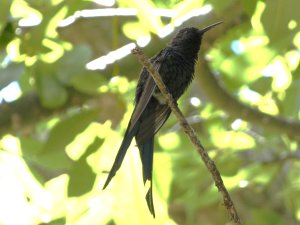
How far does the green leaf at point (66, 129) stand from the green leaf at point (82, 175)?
0.12 m

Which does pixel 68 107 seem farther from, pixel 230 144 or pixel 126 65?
pixel 230 144

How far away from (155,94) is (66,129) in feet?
1.22

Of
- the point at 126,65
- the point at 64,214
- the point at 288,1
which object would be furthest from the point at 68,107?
the point at 288,1

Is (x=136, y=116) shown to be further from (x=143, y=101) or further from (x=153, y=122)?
(x=153, y=122)

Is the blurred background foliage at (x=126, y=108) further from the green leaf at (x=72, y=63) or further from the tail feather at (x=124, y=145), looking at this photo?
the tail feather at (x=124, y=145)

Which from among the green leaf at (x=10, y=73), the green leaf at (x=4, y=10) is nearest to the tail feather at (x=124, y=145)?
the green leaf at (x=10, y=73)

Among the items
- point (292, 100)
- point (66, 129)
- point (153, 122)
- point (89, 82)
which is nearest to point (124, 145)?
point (153, 122)

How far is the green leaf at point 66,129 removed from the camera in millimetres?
2553

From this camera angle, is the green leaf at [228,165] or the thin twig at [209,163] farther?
the green leaf at [228,165]

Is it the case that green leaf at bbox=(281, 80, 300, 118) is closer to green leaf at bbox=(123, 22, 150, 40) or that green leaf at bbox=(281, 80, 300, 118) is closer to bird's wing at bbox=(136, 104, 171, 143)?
green leaf at bbox=(123, 22, 150, 40)

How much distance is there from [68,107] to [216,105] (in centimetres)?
75

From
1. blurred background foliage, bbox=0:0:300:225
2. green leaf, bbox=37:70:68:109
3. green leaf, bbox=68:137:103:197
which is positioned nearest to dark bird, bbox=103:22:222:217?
blurred background foliage, bbox=0:0:300:225

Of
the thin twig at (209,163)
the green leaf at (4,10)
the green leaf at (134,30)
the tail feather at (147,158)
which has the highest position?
the green leaf at (4,10)

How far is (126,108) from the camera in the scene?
2.76 m
